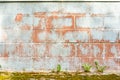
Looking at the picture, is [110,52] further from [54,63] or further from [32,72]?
[32,72]

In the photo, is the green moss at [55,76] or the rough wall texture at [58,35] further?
the rough wall texture at [58,35]

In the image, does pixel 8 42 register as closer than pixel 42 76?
No

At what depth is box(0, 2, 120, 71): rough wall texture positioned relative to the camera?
5.36 m

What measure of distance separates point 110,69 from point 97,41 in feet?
1.72

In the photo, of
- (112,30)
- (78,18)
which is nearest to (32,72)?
(78,18)

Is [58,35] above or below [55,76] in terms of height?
above

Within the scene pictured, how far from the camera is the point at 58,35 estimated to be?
5.38 meters

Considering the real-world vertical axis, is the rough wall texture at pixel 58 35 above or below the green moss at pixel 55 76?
above

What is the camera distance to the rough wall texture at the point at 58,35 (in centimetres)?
536

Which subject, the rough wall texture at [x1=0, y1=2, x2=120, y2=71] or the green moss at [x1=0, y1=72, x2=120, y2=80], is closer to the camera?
the green moss at [x1=0, y1=72, x2=120, y2=80]

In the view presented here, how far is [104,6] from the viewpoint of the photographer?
211 inches

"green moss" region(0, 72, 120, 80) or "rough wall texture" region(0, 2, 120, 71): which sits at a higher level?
"rough wall texture" region(0, 2, 120, 71)

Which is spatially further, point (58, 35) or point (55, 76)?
point (58, 35)

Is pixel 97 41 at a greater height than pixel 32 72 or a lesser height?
greater
